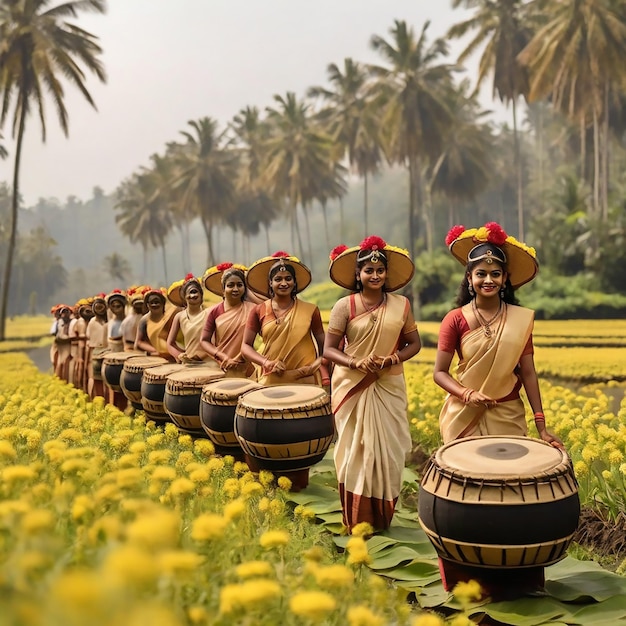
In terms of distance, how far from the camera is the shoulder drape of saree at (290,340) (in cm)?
533

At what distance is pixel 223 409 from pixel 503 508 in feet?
9.81

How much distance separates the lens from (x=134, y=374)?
7910mm

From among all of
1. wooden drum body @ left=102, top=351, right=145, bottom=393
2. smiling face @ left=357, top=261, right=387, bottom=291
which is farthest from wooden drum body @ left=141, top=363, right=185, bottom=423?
smiling face @ left=357, top=261, right=387, bottom=291

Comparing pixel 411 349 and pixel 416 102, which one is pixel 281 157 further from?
pixel 411 349

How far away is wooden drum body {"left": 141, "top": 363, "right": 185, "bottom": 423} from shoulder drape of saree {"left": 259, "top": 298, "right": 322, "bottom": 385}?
1.72m

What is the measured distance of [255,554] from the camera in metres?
2.13

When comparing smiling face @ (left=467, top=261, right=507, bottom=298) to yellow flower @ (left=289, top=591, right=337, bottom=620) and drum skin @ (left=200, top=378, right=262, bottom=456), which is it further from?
yellow flower @ (left=289, top=591, right=337, bottom=620)

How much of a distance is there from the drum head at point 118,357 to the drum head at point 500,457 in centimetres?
627

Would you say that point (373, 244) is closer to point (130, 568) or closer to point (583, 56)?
point (130, 568)

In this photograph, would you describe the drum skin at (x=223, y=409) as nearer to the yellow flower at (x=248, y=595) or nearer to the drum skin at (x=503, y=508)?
the drum skin at (x=503, y=508)

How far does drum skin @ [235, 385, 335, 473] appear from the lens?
474 centimetres

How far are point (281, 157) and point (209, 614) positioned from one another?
4298 centimetres

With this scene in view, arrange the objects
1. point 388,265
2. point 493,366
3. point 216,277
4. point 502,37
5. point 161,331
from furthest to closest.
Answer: point 502,37, point 161,331, point 216,277, point 388,265, point 493,366

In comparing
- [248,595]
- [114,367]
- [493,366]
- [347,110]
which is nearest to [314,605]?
[248,595]
